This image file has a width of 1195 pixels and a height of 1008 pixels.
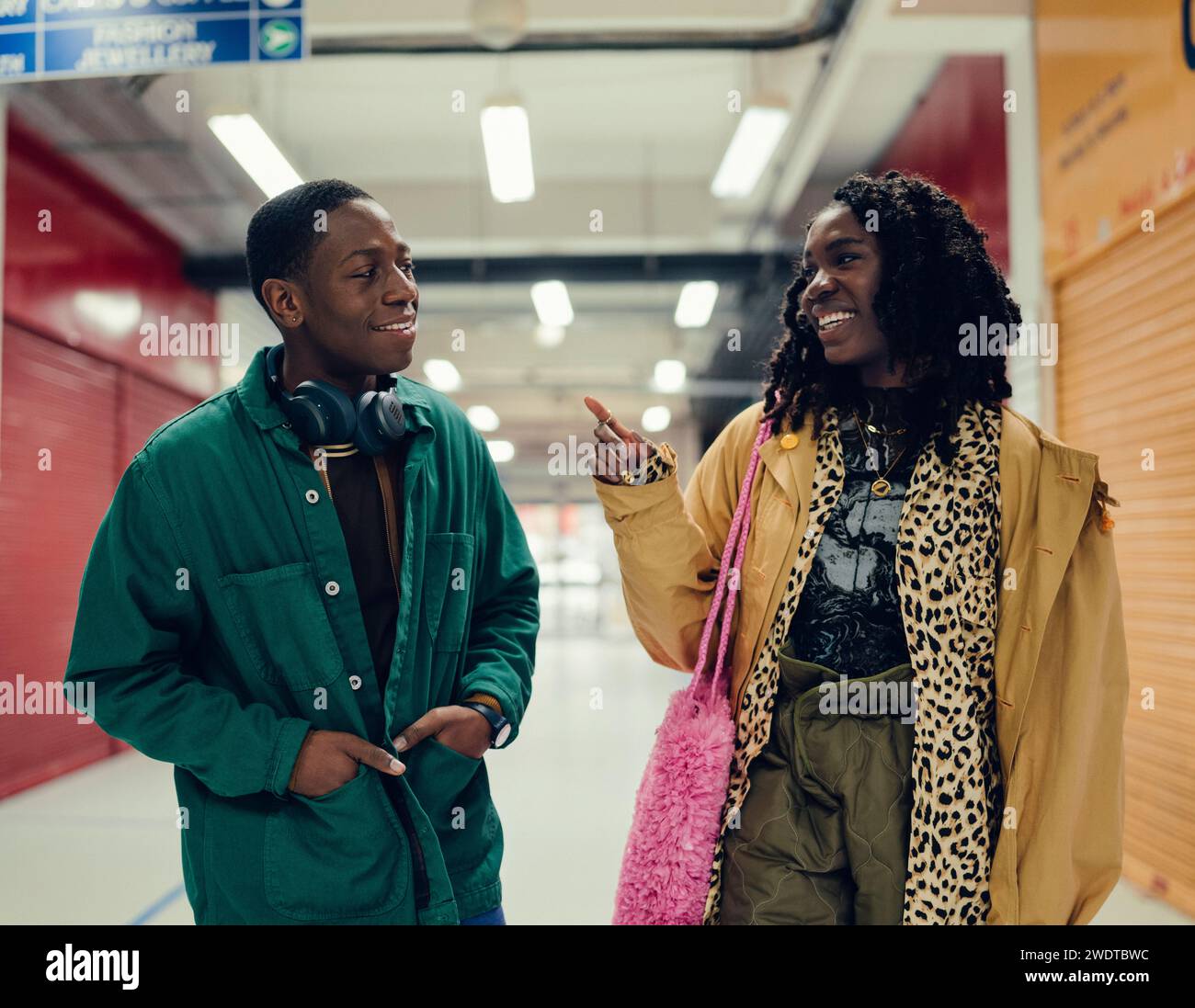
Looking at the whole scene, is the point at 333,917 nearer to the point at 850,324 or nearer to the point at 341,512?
the point at 341,512

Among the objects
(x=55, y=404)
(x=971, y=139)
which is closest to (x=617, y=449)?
(x=971, y=139)

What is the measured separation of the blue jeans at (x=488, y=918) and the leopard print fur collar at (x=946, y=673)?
1.04ft

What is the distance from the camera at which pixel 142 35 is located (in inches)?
122

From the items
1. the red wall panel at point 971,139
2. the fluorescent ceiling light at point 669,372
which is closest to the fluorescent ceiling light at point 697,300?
the fluorescent ceiling light at point 669,372

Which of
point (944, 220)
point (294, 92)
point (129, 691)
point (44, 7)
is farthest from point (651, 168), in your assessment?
point (129, 691)

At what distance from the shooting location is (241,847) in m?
1.24

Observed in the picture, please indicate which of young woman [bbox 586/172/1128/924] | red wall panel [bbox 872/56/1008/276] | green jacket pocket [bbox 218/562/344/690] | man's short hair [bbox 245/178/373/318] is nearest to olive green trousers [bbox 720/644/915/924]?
young woman [bbox 586/172/1128/924]

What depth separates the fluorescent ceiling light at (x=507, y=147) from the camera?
4270 mm

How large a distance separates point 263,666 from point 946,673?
3.12 feet

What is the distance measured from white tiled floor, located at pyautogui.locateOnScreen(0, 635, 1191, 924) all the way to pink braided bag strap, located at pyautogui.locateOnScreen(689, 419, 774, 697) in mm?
1922

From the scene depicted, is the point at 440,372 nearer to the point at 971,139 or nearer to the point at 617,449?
the point at 971,139

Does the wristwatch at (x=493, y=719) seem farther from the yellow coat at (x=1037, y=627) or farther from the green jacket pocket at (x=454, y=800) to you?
the yellow coat at (x=1037, y=627)
